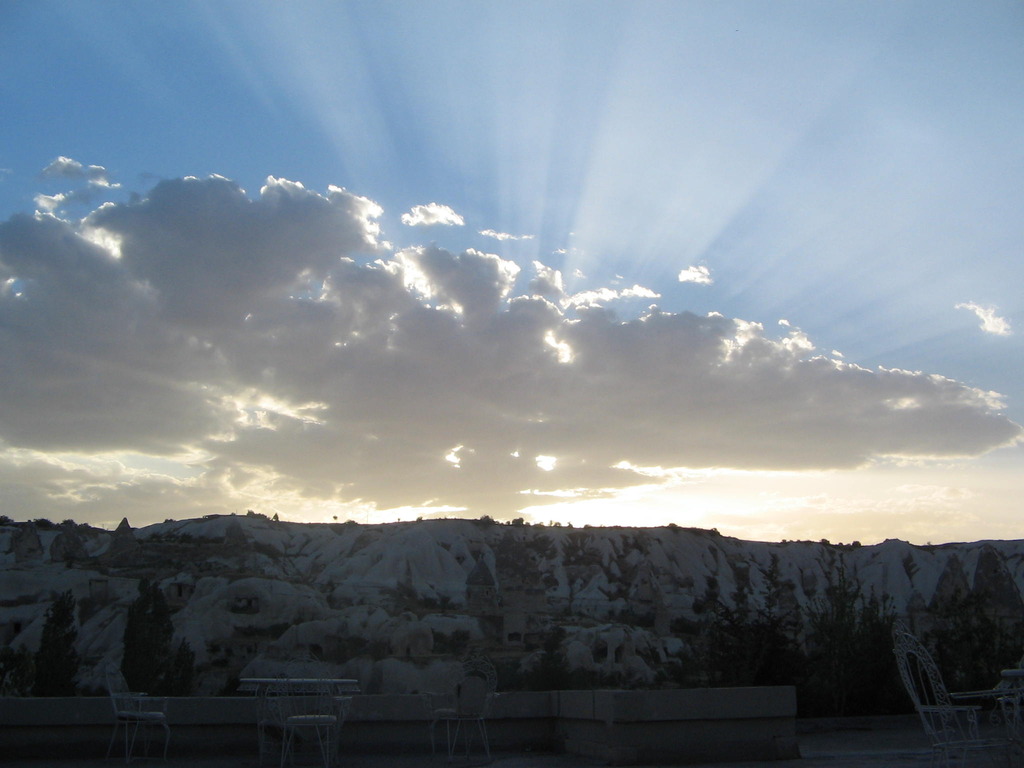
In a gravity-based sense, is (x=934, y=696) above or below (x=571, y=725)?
above

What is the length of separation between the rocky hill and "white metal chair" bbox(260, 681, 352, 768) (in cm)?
2353

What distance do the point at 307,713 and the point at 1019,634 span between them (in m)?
13.6

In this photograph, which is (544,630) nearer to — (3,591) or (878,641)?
(3,591)

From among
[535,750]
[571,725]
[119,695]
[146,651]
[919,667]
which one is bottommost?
[146,651]

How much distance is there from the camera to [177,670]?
23.2 metres

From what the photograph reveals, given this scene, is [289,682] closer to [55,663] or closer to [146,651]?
[55,663]

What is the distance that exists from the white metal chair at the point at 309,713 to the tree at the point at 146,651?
1694cm

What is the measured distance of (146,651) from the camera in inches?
924

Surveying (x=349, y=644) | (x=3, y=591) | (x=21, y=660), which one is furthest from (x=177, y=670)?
(x=3, y=591)

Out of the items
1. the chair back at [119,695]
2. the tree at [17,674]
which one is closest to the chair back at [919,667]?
the chair back at [119,695]

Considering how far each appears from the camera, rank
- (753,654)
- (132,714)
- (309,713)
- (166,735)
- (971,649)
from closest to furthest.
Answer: (132,714)
(166,735)
(309,713)
(753,654)
(971,649)

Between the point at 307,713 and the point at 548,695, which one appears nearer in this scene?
the point at 307,713

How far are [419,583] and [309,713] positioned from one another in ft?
153

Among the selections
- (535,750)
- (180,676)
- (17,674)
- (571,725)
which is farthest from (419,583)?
(571,725)
